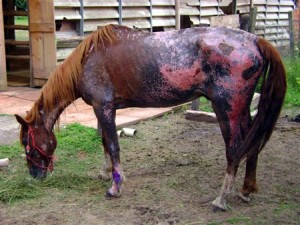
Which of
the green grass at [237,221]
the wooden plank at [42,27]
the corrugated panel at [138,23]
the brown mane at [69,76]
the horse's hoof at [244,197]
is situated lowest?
the green grass at [237,221]

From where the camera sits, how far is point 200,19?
12203 mm

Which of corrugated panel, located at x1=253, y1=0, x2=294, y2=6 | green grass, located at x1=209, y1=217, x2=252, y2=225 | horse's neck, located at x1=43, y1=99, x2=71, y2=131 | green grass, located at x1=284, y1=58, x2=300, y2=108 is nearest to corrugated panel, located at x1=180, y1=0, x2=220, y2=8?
corrugated panel, located at x1=253, y1=0, x2=294, y2=6

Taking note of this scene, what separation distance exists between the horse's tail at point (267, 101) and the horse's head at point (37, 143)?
5.38 feet

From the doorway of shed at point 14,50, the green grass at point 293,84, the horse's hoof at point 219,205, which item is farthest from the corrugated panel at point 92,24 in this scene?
the horse's hoof at point 219,205

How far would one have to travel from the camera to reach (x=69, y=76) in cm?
389

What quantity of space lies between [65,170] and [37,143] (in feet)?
2.38

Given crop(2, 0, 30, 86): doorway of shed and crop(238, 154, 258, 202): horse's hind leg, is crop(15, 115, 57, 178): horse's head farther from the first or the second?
crop(2, 0, 30, 86): doorway of shed

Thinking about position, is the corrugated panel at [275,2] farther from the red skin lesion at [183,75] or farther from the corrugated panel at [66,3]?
the red skin lesion at [183,75]

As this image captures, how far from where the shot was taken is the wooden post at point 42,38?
8031 millimetres

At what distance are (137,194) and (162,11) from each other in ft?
24.3

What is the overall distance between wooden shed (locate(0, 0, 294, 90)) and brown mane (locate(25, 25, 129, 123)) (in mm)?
4313

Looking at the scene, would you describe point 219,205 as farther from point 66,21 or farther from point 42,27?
point 66,21

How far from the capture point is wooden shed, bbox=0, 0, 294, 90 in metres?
8.15

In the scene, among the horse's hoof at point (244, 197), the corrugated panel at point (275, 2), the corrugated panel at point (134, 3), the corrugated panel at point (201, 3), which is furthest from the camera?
the corrugated panel at point (275, 2)
